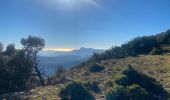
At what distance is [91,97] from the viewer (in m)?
29.3

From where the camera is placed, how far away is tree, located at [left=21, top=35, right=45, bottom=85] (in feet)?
156

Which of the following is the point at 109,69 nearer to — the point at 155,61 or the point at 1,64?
the point at 155,61

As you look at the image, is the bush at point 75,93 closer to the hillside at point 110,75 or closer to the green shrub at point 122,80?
the hillside at point 110,75

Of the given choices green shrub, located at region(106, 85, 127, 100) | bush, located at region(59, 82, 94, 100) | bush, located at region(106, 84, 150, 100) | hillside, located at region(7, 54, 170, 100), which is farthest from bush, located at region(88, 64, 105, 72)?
bush, located at region(106, 84, 150, 100)

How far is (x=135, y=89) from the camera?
2723 cm

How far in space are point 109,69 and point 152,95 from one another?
48.9 ft

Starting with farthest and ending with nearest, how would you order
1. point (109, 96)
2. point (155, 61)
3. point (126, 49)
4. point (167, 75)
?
point (126, 49) < point (155, 61) < point (167, 75) < point (109, 96)

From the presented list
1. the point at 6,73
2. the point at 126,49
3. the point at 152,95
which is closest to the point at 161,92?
the point at 152,95

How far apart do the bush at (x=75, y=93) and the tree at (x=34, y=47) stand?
58.6ft

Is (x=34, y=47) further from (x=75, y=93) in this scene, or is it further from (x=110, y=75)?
(x=75, y=93)

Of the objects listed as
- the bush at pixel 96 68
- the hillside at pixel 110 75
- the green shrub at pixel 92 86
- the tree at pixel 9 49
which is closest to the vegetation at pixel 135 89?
the hillside at pixel 110 75

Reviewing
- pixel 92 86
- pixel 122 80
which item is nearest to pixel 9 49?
pixel 92 86

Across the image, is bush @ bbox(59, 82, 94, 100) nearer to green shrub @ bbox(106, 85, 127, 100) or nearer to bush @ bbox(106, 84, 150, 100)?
green shrub @ bbox(106, 85, 127, 100)

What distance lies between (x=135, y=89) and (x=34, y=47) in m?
25.9
